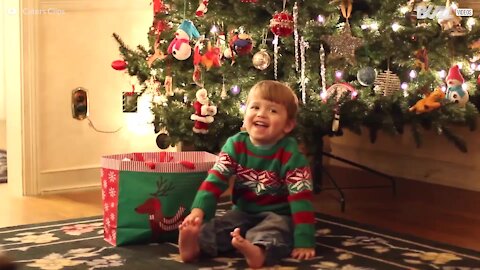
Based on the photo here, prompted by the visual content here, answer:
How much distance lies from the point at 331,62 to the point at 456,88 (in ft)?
1.62

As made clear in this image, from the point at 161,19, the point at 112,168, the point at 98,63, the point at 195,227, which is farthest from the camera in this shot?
the point at 98,63

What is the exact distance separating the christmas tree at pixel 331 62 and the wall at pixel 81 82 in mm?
420

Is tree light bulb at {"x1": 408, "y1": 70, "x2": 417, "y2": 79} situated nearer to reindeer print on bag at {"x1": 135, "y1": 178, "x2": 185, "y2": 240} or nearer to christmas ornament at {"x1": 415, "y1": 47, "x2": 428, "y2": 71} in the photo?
christmas ornament at {"x1": 415, "y1": 47, "x2": 428, "y2": 71}

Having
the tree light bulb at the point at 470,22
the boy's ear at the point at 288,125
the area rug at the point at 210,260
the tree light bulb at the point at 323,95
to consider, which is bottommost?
the area rug at the point at 210,260

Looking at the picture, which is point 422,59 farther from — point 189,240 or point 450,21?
point 189,240

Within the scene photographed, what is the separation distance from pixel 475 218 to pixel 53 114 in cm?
181

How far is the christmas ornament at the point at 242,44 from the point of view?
9.46 feet

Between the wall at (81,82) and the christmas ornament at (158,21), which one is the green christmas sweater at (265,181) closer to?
the christmas ornament at (158,21)

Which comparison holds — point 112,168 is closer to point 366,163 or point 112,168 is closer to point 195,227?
point 195,227

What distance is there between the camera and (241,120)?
304 cm

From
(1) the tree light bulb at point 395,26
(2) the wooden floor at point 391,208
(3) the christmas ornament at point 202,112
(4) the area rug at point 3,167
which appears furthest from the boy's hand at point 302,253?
(4) the area rug at point 3,167

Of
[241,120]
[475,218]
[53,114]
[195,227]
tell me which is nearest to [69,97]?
[53,114]

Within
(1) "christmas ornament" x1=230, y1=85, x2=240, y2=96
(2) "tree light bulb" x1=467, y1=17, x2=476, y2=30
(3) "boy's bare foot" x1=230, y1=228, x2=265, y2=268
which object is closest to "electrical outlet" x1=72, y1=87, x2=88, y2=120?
(1) "christmas ornament" x1=230, y1=85, x2=240, y2=96

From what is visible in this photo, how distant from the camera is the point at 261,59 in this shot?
9.60 ft
